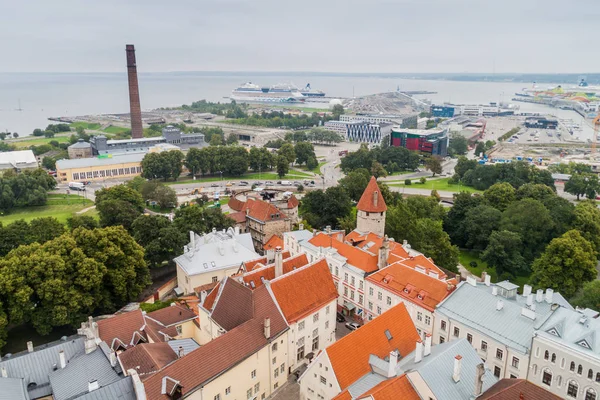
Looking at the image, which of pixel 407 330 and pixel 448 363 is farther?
pixel 407 330

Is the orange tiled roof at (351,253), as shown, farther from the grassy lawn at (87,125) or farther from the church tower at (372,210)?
the grassy lawn at (87,125)

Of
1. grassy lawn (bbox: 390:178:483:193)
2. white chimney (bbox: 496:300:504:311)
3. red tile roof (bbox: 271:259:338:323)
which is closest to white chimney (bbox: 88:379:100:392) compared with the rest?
red tile roof (bbox: 271:259:338:323)

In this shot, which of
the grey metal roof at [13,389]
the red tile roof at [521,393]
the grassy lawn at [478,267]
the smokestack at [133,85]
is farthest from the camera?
the smokestack at [133,85]

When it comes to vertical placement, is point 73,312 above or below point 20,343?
above

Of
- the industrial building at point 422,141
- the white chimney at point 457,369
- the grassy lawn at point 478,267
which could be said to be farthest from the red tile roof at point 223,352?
the industrial building at point 422,141

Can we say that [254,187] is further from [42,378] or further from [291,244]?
[42,378]

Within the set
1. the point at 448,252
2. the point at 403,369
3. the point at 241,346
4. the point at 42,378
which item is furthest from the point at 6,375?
the point at 448,252

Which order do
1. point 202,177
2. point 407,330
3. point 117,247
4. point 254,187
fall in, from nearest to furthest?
1. point 407,330
2. point 117,247
3. point 254,187
4. point 202,177
